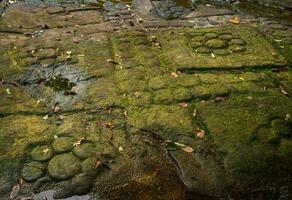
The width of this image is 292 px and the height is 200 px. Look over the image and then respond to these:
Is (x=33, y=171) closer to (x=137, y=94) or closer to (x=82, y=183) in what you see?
(x=82, y=183)

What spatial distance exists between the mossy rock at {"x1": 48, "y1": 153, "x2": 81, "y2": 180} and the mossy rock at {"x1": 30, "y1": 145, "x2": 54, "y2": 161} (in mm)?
73

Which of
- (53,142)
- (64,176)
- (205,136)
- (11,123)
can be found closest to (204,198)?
(205,136)

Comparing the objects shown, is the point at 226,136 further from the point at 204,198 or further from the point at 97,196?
the point at 97,196

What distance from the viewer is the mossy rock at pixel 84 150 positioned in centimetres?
349

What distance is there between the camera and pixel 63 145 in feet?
11.8

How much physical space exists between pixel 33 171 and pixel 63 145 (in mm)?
403

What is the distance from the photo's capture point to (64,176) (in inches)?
129

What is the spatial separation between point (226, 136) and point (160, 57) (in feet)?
5.99

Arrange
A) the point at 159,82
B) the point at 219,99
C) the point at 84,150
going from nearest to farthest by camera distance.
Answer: the point at 84,150 < the point at 219,99 < the point at 159,82

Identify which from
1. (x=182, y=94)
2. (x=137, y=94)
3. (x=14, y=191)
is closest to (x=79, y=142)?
(x=14, y=191)

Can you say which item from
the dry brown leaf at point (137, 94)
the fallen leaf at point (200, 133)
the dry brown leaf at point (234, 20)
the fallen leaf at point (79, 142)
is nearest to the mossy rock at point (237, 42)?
the dry brown leaf at point (234, 20)

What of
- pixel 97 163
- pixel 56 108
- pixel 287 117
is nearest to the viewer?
pixel 97 163

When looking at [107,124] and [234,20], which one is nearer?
[107,124]

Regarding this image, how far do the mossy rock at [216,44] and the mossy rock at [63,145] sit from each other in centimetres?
271
